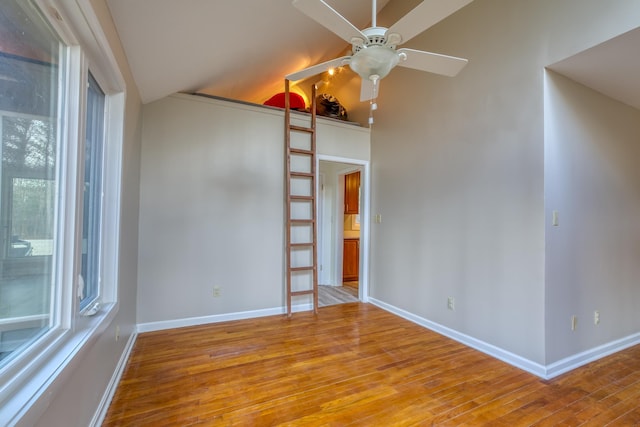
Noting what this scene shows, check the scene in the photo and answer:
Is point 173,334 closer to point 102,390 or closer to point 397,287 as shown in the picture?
point 102,390

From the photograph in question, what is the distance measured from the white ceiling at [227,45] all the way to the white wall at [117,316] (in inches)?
5.4

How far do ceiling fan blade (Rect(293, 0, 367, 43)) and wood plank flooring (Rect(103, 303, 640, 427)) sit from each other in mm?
2050

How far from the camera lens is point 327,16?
4.27 feet

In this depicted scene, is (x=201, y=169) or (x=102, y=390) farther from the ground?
(x=201, y=169)

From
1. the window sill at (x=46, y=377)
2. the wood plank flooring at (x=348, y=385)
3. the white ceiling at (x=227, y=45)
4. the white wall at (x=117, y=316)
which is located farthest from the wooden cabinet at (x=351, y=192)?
the window sill at (x=46, y=377)

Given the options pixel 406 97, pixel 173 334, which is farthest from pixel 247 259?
pixel 406 97

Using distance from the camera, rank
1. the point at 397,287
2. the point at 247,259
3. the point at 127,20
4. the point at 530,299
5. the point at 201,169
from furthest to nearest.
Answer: the point at 397,287
the point at 247,259
the point at 201,169
the point at 530,299
the point at 127,20

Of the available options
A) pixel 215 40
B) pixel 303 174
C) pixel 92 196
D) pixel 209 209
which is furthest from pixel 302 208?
pixel 92 196

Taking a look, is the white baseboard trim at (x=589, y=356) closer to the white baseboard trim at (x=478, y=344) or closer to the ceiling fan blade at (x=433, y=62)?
the white baseboard trim at (x=478, y=344)

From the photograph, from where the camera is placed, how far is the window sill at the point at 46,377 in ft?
2.65

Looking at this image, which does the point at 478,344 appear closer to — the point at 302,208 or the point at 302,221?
the point at 302,221

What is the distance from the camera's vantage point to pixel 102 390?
1700mm

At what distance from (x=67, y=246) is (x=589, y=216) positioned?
352 cm

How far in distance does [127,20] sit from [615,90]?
3.63 meters
